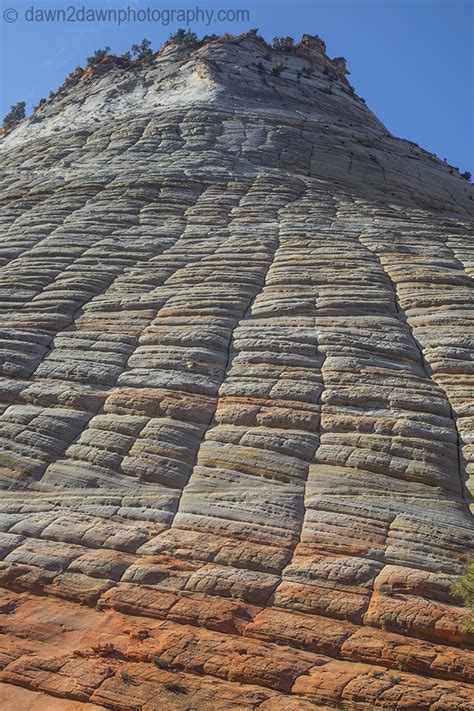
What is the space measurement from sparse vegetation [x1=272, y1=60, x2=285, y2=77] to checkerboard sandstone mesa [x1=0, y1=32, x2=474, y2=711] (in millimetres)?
17842

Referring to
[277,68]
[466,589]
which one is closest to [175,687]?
[466,589]

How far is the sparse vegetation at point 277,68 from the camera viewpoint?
3628cm

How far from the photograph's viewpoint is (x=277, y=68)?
37094mm

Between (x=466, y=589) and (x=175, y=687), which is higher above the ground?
(x=466, y=589)

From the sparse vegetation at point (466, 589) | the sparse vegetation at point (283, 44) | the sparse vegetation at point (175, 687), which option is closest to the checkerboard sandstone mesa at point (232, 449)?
the sparse vegetation at point (175, 687)

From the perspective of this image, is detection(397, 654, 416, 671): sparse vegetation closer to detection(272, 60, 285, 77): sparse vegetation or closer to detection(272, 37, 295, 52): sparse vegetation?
detection(272, 60, 285, 77): sparse vegetation

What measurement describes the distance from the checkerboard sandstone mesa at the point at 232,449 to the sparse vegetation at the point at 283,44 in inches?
1040

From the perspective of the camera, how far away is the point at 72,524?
9516 millimetres

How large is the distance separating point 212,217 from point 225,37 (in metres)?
27.7

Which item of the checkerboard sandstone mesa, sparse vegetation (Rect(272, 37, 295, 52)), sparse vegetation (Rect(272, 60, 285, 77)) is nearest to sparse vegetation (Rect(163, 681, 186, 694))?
the checkerboard sandstone mesa

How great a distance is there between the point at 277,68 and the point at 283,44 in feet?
30.8

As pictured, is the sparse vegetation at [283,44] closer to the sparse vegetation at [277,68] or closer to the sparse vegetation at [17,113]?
the sparse vegetation at [277,68]

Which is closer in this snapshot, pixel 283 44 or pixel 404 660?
pixel 404 660

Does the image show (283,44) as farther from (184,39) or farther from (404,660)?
(404,660)
